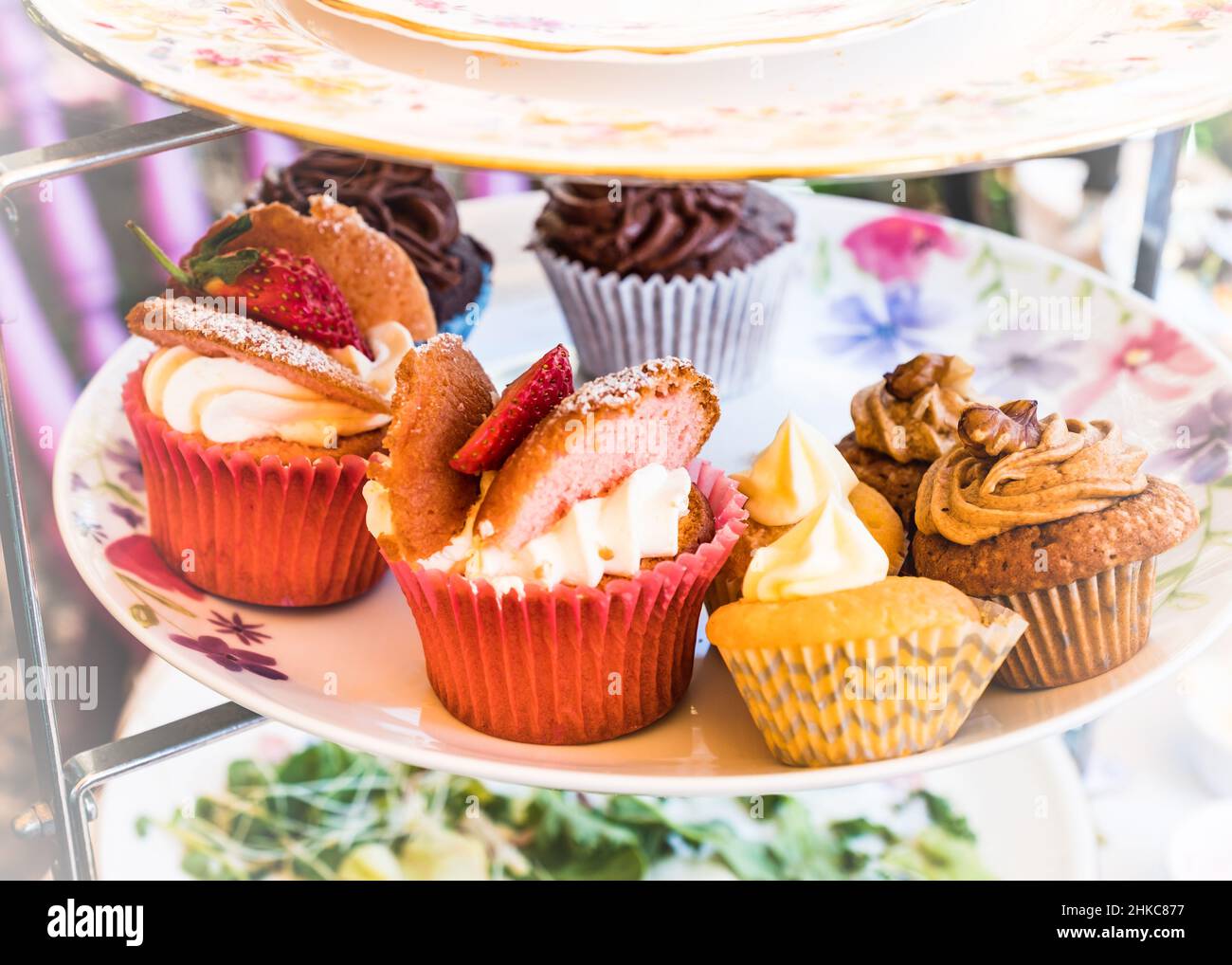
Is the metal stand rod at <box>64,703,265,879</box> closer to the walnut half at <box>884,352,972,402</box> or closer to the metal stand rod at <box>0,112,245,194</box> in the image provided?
the metal stand rod at <box>0,112,245,194</box>

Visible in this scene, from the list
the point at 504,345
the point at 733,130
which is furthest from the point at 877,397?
the point at 504,345

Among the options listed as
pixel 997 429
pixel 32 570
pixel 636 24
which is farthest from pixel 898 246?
pixel 32 570

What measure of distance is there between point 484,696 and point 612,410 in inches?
11.4

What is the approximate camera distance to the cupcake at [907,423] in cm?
124

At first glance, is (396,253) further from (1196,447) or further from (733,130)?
(1196,447)

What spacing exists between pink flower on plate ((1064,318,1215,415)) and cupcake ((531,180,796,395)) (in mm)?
465

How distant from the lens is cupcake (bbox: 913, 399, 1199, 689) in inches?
41.9

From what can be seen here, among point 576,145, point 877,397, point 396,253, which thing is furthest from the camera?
point 396,253

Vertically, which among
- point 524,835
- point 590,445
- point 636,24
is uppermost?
point 636,24

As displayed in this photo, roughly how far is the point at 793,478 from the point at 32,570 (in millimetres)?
732

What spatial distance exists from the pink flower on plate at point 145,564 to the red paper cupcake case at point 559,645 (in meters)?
0.30

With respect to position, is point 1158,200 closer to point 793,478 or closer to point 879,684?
point 793,478

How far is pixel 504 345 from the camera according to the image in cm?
180

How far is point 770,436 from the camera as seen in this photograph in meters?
1.62
